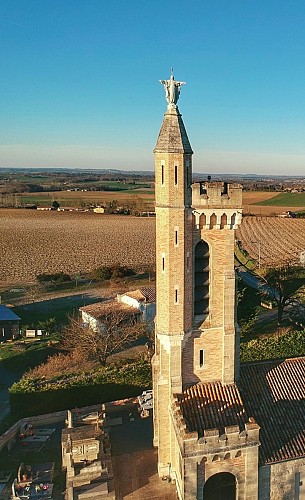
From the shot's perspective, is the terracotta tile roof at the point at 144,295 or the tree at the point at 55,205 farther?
the tree at the point at 55,205

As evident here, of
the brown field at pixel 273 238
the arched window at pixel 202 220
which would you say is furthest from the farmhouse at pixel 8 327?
the brown field at pixel 273 238

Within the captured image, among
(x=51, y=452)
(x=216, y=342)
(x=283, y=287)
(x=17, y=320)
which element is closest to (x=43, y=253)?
(x=17, y=320)

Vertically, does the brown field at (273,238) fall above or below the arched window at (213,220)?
below

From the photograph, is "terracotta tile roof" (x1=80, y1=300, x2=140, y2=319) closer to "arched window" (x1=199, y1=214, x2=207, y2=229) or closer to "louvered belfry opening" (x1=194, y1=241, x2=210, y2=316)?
"louvered belfry opening" (x1=194, y1=241, x2=210, y2=316)

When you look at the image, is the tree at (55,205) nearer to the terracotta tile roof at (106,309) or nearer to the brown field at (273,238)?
the brown field at (273,238)

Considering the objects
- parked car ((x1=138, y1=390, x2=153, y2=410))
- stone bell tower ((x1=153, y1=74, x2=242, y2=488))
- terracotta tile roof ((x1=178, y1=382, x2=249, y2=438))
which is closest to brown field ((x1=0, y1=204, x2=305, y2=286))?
parked car ((x1=138, y1=390, x2=153, y2=410))
